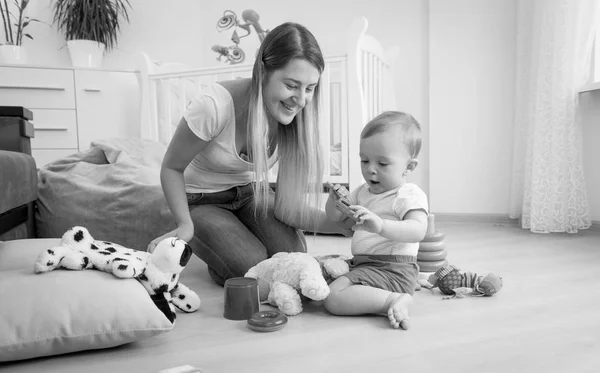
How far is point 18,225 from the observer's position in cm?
159

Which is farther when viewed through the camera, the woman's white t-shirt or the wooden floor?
the woman's white t-shirt

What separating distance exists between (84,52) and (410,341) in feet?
9.39

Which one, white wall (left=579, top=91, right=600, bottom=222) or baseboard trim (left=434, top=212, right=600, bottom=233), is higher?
white wall (left=579, top=91, right=600, bottom=222)

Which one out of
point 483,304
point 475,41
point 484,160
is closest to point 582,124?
point 484,160

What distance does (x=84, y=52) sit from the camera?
307cm

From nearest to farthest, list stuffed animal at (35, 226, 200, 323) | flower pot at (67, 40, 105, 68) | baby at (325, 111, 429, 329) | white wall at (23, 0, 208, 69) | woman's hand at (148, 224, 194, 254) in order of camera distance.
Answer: stuffed animal at (35, 226, 200, 323)
baby at (325, 111, 429, 329)
woman's hand at (148, 224, 194, 254)
flower pot at (67, 40, 105, 68)
white wall at (23, 0, 208, 69)

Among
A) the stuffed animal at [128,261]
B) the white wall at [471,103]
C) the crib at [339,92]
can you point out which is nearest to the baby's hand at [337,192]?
the stuffed animal at [128,261]

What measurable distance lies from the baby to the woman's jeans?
0.31 metres

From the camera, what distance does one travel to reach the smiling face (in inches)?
45.4

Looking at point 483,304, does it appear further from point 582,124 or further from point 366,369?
point 582,124

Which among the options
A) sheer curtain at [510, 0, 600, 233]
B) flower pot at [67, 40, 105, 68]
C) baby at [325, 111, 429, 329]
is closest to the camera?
baby at [325, 111, 429, 329]

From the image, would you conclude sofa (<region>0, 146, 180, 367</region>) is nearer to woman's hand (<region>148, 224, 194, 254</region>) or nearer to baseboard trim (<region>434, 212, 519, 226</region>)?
woman's hand (<region>148, 224, 194, 254</region>)

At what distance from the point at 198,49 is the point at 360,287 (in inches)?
109

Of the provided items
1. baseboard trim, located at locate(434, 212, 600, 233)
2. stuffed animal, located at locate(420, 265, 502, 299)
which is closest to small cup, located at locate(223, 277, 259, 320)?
stuffed animal, located at locate(420, 265, 502, 299)
